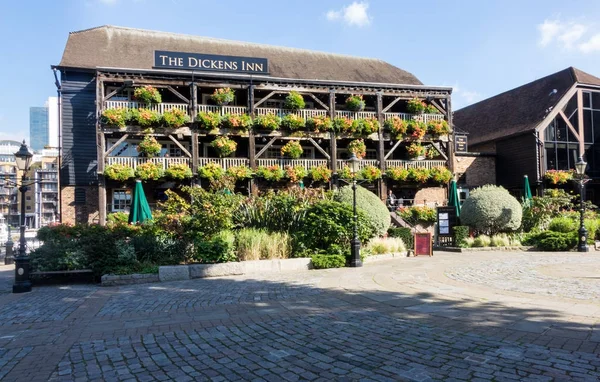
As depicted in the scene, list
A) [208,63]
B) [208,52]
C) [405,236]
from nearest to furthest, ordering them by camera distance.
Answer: [405,236] → [208,63] → [208,52]

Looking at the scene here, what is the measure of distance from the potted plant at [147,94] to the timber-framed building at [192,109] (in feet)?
1.38

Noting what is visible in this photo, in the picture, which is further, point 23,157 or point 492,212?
point 492,212

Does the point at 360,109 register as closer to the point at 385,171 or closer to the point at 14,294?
the point at 385,171

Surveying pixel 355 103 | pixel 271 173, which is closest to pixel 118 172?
pixel 271 173

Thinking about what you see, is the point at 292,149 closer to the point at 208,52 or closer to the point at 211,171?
the point at 211,171

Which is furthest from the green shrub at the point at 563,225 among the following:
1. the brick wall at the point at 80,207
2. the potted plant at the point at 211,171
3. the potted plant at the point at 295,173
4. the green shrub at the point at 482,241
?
the brick wall at the point at 80,207

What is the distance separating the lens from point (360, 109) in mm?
23922

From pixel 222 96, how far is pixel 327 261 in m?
13.8

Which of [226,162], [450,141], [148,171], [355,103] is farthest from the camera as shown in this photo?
[450,141]

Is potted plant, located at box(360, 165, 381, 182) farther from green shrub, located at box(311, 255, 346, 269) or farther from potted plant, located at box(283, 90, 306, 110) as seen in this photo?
green shrub, located at box(311, 255, 346, 269)

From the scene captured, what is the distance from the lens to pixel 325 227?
1098 cm

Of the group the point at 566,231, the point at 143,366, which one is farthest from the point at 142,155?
the point at 566,231

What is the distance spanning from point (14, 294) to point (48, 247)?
147cm

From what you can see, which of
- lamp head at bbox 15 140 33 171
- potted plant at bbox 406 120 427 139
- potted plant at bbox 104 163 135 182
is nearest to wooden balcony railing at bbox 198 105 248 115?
potted plant at bbox 104 163 135 182
